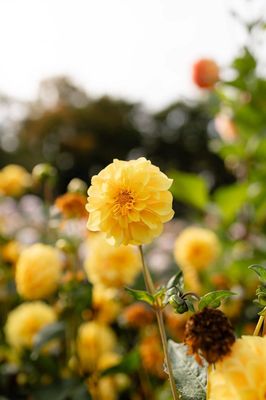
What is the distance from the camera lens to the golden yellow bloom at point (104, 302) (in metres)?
1.25

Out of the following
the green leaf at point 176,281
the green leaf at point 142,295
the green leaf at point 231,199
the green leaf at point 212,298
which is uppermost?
the green leaf at point 231,199

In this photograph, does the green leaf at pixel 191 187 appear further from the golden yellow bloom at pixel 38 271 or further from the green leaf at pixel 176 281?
the green leaf at pixel 176 281

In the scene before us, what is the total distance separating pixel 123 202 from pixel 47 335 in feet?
1.91

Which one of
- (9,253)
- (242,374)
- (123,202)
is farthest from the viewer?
(9,253)

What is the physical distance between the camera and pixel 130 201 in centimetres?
56

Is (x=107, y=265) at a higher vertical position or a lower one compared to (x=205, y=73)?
lower

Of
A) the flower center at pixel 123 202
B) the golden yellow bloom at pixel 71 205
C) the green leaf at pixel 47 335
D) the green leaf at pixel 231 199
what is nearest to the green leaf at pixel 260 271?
the flower center at pixel 123 202

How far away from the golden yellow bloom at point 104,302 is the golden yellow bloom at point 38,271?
133mm

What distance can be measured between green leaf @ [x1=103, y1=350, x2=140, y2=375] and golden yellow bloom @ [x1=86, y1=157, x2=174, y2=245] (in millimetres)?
506

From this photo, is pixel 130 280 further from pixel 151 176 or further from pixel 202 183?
pixel 151 176

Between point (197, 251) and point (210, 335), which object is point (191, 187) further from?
point (210, 335)

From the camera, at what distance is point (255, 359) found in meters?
0.40

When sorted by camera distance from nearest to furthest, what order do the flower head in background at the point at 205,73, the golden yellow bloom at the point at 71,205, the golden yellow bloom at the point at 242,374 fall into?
1. the golden yellow bloom at the point at 242,374
2. the golden yellow bloom at the point at 71,205
3. the flower head in background at the point at 205,73

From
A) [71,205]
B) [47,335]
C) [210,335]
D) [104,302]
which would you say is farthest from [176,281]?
[104,302]
